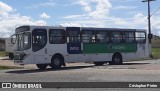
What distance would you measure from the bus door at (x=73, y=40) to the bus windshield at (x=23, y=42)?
10.6 feet

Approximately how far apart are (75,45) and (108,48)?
3.39 m

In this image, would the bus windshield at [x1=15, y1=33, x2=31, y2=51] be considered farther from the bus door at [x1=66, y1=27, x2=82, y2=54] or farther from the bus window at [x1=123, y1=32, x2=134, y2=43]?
the bus window at [x1=123, y1=32, x2=134, y2=43]

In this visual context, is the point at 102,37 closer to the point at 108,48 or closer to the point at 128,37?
the point at 108,48

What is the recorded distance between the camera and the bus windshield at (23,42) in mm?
28250

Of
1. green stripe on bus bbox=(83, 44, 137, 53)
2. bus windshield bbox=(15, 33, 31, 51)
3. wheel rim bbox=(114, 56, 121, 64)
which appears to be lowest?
wheel rim bbox=(114, 56, 121, 64)

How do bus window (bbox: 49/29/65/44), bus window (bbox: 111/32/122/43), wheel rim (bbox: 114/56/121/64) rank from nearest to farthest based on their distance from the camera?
bus window (bbox: 49/29/65/44), bus window (bbox: 111/32/122/43), wheel rim (bbox: 114/56/121/64)

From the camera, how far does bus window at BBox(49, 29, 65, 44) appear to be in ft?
95.8

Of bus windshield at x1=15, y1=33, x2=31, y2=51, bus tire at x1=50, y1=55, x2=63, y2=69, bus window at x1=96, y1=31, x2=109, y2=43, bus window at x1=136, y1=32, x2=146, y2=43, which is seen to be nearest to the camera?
bus windshield at x1=15, y1=33, x2=31, y2=51

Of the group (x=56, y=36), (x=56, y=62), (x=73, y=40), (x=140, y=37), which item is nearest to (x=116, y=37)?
(x=140, y=37)

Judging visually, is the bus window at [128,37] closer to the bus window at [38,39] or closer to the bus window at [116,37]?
the bus window at [116,37]

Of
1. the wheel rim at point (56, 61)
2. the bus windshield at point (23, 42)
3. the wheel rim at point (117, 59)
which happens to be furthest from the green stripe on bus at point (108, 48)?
the bus windshield at point (23, 42)

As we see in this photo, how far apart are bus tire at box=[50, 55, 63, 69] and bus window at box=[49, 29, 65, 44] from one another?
3.47 feet

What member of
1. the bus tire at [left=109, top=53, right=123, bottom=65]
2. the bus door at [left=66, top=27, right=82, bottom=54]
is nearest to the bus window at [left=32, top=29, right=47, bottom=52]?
the bus door at [left=66, top=27, right=82, bottom=54]

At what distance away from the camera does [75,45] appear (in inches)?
1214
